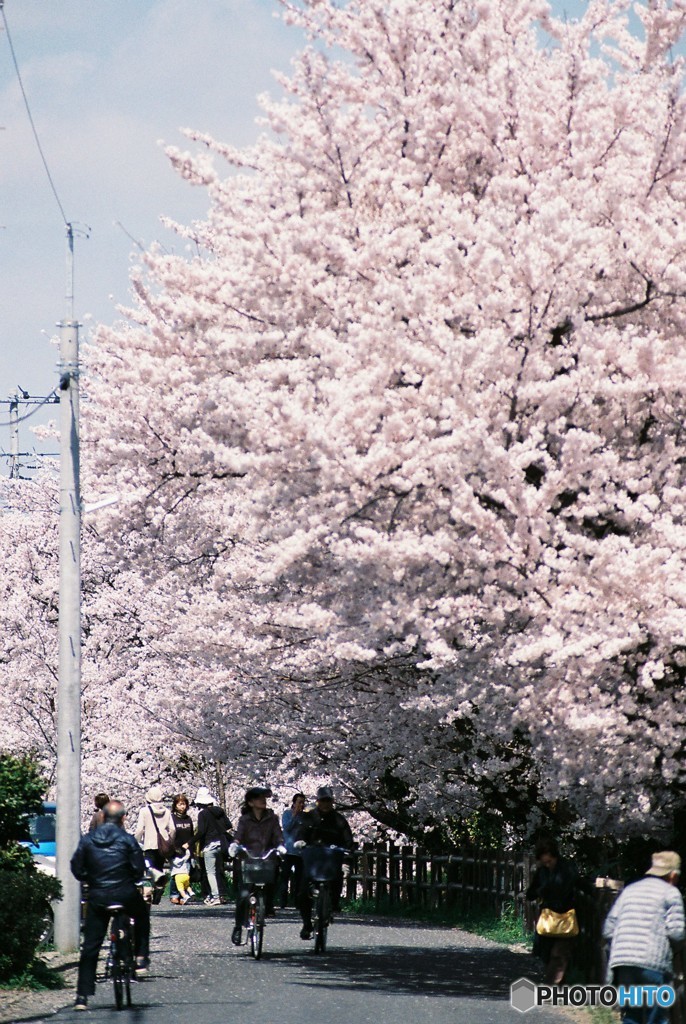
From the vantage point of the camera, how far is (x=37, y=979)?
1462 cm

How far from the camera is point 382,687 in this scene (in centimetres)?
2016

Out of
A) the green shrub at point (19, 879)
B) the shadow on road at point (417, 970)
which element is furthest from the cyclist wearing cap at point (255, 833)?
the green shrub at point (19, 879)

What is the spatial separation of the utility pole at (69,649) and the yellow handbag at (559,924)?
5.81 metres

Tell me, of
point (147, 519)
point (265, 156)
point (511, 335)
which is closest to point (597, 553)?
point (511, 335)

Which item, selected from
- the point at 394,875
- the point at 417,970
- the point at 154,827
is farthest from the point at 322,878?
the point at 394,875

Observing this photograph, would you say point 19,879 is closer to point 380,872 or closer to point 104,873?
point 104,873

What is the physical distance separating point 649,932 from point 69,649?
10.2 m

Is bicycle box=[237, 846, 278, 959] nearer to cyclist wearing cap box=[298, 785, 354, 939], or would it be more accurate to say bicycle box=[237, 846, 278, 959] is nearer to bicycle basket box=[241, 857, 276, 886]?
bicycle basket box=[241, 857, 276, 886]

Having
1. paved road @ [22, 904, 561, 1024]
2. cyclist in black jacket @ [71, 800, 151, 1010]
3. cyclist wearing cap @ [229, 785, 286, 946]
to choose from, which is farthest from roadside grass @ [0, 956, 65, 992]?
cyclist wearing cap @ [229, 785, 286, 946]

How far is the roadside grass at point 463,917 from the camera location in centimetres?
2078

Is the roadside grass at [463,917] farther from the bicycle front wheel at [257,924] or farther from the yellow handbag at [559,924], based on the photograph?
the yellow handbag at [559,924]

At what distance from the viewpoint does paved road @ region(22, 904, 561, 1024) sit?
41.4 ft

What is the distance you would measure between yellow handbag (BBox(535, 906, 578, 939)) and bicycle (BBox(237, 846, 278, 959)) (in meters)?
4.15

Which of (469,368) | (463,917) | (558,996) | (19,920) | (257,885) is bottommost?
(463,917)
